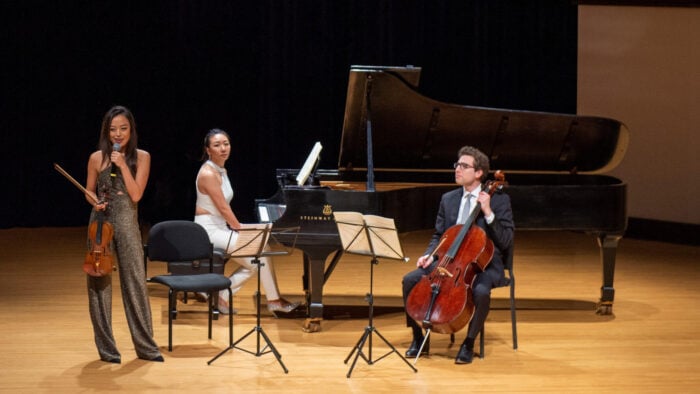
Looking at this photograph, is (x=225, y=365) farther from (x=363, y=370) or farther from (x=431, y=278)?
(x=431, y=278)

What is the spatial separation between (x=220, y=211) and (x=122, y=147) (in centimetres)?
121

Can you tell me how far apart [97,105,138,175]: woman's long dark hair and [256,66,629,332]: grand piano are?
38.9 inches

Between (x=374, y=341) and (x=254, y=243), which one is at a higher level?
(x=254, y=243)

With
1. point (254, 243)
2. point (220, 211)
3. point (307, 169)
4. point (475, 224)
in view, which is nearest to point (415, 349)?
point (475, 224)

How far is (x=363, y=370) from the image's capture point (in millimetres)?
5105

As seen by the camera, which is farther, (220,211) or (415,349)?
(220,211)

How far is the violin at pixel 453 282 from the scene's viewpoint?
509cm

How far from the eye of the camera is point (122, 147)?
5.17 m

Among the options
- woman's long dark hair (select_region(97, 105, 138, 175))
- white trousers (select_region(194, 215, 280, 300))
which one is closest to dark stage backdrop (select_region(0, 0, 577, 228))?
white trousers (select_region(194, 215, 280, 300))

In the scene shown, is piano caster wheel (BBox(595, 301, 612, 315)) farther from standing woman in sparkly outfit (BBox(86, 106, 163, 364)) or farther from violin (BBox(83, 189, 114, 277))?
violin (BBox(83, 189, 114, 277))

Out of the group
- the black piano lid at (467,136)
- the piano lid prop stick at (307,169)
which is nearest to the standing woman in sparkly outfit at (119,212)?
Result: the piano lid prop stick at (307,169)

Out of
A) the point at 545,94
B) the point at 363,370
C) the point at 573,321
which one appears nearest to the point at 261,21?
the point at 545,94

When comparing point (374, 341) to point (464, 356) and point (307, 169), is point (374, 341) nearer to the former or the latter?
point (464, 356)

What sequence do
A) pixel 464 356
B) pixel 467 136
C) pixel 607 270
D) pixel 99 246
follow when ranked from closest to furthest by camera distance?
pixel 99 246 < pixel 464 356 < pixel 607 270 < pixel 467 136
